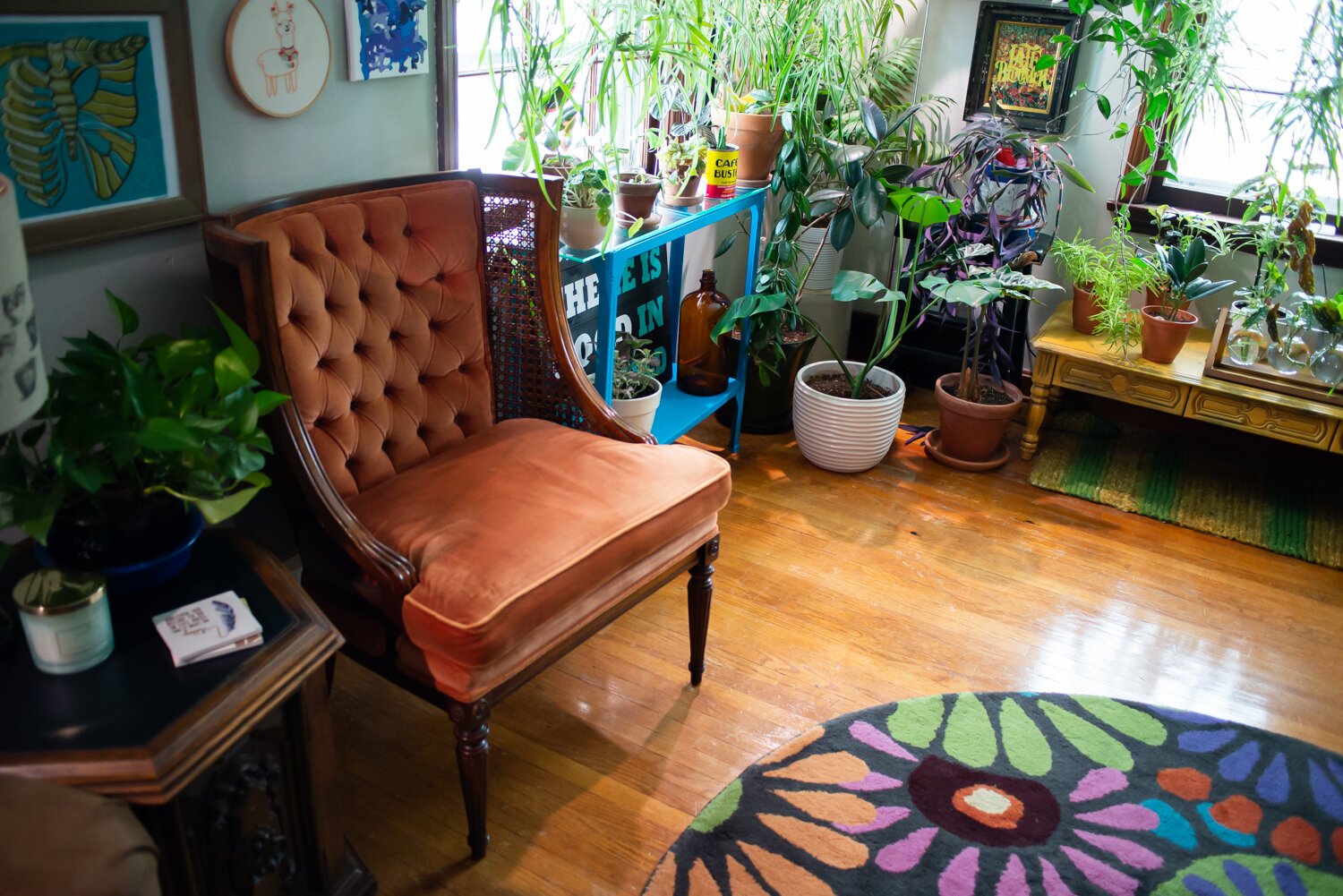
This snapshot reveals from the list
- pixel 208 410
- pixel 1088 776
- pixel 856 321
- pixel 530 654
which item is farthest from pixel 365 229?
pixel 856 321

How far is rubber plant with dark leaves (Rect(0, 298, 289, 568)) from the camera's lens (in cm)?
134

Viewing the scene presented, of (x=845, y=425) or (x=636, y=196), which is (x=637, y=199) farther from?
(x=845, y=425)

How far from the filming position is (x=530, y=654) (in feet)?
5.85

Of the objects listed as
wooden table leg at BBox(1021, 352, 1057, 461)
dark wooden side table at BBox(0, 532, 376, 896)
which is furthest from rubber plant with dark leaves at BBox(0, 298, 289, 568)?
wooden table leg at BBox(1021, 352, 1057, 461)

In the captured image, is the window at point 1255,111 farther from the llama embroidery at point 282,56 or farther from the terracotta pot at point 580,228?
the llama embroidery at point 282,56

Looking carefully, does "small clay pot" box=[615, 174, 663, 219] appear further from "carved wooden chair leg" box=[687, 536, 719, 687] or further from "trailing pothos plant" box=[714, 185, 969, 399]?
"carved wooden chair leg" box=[687, 536, 719, 687]

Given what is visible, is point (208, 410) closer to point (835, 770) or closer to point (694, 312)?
point (835, 770)

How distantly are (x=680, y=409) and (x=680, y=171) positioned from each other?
67 cm

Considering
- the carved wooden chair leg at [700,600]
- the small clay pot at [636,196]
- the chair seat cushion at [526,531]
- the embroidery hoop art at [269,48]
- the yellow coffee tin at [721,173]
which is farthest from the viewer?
the yellow coffee tin at [721,173]

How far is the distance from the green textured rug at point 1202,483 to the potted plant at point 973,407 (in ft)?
0.57

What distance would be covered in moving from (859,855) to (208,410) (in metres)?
1.30

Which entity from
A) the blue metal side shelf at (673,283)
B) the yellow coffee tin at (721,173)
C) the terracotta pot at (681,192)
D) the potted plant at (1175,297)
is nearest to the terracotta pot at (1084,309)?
the potted plant at (1175,297)

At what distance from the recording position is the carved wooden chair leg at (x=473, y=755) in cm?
173

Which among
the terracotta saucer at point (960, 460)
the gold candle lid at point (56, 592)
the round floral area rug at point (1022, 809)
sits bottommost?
the round floral area rug at point (1022, 809)
